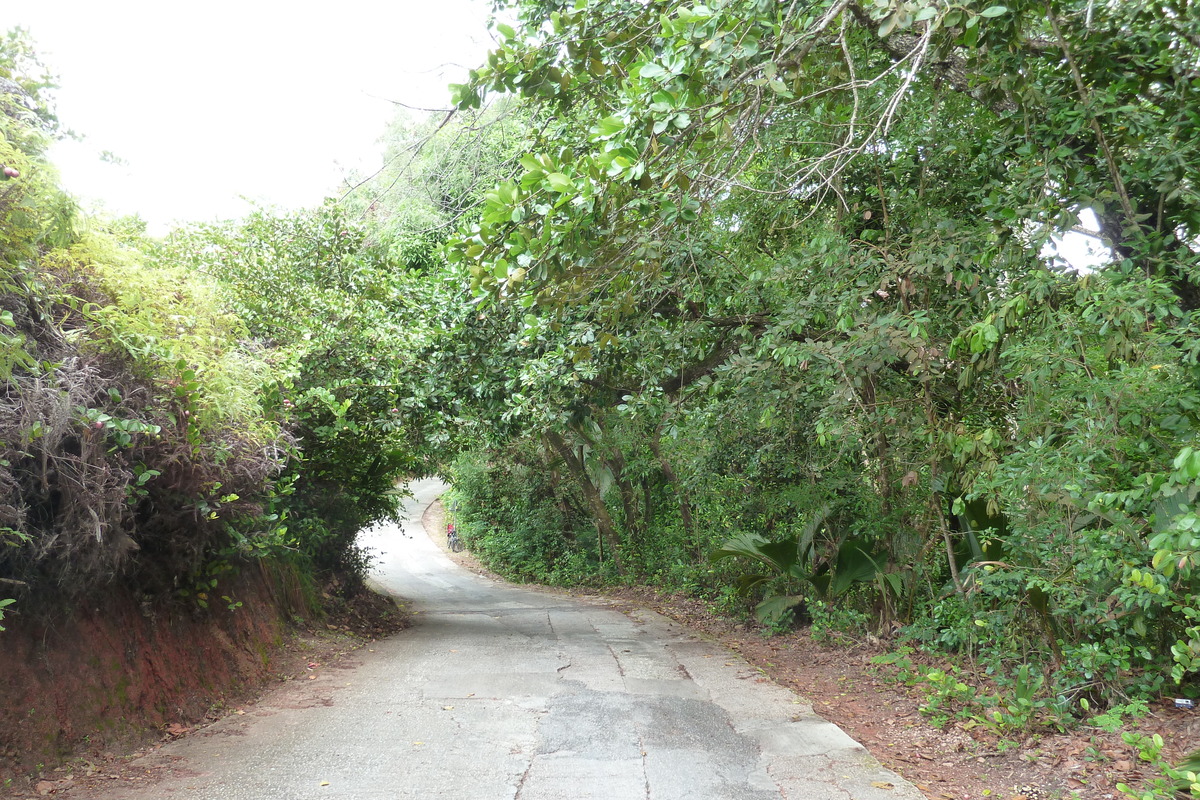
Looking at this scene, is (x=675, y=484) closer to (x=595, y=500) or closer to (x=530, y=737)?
(x=595, y=500)

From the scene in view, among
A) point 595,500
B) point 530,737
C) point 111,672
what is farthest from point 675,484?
point 111,672

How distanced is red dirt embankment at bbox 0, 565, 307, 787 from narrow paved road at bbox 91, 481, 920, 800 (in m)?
0.37

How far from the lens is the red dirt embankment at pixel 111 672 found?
5.18m

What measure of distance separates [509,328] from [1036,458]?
5904 millimetres

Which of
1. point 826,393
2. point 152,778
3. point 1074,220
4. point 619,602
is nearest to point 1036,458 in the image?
point 1074,220

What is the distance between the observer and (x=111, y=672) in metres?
5.99

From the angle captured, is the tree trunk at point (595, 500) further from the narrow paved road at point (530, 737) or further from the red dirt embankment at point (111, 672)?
the red dirt embankment at point (111, 672)

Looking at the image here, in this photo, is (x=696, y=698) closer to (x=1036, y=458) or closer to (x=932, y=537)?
(x=932, y=537)

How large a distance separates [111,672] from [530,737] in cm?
301

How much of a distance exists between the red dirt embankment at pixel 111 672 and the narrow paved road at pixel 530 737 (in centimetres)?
37

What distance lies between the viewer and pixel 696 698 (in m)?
7.62

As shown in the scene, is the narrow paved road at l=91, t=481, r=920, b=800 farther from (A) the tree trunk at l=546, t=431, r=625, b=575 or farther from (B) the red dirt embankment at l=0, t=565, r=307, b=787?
(A) the tree trunk at l=546, t=431, r=625, b=575

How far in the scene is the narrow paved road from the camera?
202 inches

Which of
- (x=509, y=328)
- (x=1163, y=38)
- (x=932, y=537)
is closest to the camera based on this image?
(x=1163, y=38)
